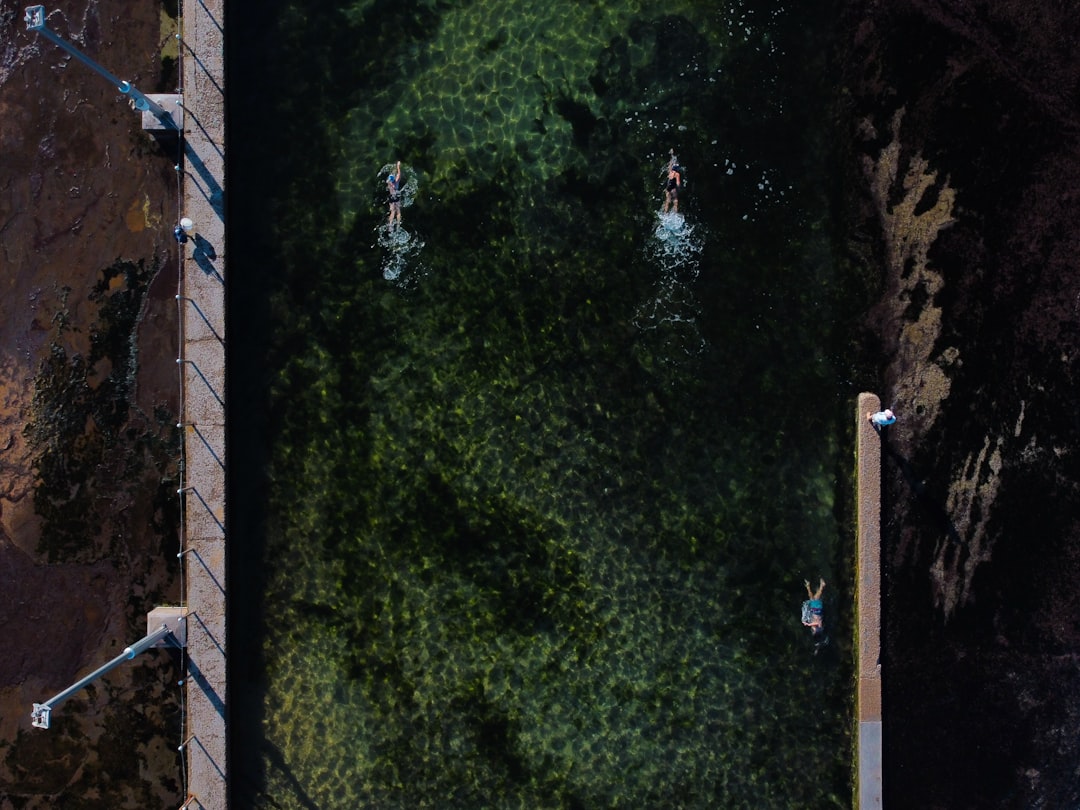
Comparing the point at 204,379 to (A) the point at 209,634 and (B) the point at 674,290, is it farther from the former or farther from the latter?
(B) the point at 674,290

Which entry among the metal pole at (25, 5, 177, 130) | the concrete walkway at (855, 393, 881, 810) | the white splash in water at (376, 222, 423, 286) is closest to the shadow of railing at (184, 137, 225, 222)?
the metal pole at (25, 5, 177, 130)

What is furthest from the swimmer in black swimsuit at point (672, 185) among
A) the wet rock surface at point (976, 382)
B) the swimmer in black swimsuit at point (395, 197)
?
the swimmer in black swimsuit at point (395, 197)

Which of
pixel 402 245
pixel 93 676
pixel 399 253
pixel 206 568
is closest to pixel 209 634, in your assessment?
pixel 206 568

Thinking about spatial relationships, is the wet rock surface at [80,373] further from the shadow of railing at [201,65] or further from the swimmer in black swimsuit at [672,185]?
the swimmer in black swimsuit at [672,185]

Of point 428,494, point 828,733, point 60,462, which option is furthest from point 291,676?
point 828,733

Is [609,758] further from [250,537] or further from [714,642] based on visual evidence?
[250,537]
